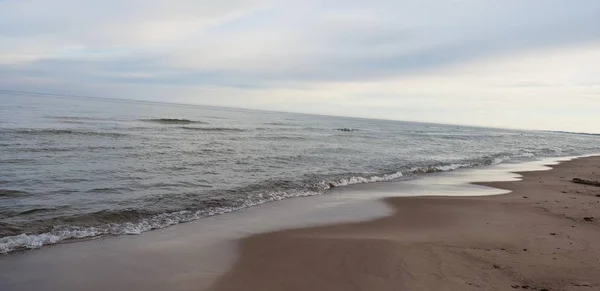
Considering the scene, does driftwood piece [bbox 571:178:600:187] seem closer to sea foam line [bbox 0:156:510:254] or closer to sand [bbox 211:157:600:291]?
sand [bbox 211:157:600:291]

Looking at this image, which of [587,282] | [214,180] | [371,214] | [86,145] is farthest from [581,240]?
[86,145]

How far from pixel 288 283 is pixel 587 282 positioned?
→ 3743mm

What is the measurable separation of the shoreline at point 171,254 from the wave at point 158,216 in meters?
0.30

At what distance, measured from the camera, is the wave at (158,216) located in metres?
6.26

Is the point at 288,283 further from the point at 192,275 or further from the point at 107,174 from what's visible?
the point at 107,174

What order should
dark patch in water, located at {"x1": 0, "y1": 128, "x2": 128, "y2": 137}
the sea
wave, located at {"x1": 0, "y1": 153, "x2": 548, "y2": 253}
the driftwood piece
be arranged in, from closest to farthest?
wave, located at {"x1": 0, "y1": 153, "x2": 548, "y2": 253}
the sea
the driftwood piece
dark patch in water, located at {"x1": 0, "y1": 128, "x2": 128, "y2": 137}

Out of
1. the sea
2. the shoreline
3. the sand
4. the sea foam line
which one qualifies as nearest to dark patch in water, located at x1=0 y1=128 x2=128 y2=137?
the sea

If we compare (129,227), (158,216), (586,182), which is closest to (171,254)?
(129,227)

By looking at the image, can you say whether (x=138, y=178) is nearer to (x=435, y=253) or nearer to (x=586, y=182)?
(x=435, y=253)

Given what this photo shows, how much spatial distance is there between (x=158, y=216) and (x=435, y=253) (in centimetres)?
544

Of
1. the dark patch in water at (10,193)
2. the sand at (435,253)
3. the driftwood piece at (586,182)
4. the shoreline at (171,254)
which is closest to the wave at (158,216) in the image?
the shoreline at (171,254)

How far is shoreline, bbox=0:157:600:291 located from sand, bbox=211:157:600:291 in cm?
33

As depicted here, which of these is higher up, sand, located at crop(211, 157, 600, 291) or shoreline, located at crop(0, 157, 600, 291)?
sand, located at crop(211, 157, 600, 291)

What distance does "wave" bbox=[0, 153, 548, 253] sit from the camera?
6258 millimetres
